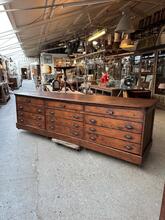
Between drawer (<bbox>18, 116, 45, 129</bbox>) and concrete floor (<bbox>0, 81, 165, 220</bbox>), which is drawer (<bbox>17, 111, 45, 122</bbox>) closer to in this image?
drawer (<bbox>18, 116, 45, 129</bbox>)

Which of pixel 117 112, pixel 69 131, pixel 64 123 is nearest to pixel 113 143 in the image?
pixel 117 112

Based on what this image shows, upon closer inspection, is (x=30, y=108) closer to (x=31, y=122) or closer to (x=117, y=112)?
(x=31, y=122)

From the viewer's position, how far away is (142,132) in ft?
7.43

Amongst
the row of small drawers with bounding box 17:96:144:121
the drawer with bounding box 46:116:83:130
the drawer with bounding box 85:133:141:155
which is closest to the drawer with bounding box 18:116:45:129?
the drawer with bounding box 46:116:83:130

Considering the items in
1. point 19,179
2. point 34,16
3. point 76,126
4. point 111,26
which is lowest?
point 19,179

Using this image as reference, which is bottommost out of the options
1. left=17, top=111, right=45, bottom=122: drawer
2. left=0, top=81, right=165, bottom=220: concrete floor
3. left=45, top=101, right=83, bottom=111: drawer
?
left=0, top=81, right=165, bottom=220: concrete floor

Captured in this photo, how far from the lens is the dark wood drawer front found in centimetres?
280

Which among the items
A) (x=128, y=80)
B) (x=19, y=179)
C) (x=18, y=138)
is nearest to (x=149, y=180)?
(x=19, y=179)

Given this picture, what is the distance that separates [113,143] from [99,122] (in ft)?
1.21

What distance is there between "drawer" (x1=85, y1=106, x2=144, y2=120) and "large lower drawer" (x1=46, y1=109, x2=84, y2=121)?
0.19 m

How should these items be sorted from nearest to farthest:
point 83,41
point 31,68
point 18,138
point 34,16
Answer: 1. point 18,138
2. point 34,16
3. point 83,41
4. point 31,68

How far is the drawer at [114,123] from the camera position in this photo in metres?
2.29

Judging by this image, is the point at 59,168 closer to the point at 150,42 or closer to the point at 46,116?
the point at 46,116

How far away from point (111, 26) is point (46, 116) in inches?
233
